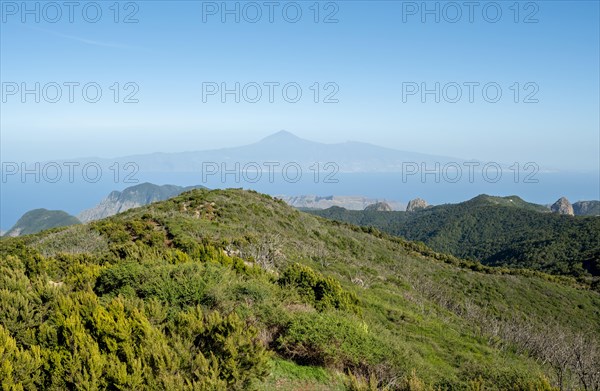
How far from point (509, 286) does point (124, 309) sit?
1405 inches

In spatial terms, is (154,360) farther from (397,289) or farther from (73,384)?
(397,289)

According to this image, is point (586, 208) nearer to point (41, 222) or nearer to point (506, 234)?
point (506, 234)

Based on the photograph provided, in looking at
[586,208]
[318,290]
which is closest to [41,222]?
[318,290]

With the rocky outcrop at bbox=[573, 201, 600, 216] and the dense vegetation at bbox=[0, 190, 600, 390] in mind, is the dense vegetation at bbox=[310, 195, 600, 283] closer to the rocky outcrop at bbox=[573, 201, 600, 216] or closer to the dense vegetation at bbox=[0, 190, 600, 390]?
the dense vegetation at bbox=[0, 190, 600, 390]

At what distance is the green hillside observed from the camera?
168 m

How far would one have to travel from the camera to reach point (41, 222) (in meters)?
172

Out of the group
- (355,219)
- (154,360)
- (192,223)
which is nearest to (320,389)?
Result: (154,360)

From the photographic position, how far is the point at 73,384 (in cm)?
643

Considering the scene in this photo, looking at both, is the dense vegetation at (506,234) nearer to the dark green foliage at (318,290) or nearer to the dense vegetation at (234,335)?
the dense vegetation at (234,335)

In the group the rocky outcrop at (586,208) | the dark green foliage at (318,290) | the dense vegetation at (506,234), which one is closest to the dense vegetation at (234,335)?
the dark green foliage at (318,290)

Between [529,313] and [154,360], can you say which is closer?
[154,360]

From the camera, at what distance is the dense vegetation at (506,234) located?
6294 centimetres

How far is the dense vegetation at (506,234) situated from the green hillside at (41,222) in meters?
122

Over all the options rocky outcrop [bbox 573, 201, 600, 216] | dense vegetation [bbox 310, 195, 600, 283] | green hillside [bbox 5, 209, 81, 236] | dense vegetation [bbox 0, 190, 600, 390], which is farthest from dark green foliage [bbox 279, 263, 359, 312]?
rocky outcrop [bbox 573, 201, 600, 216]
